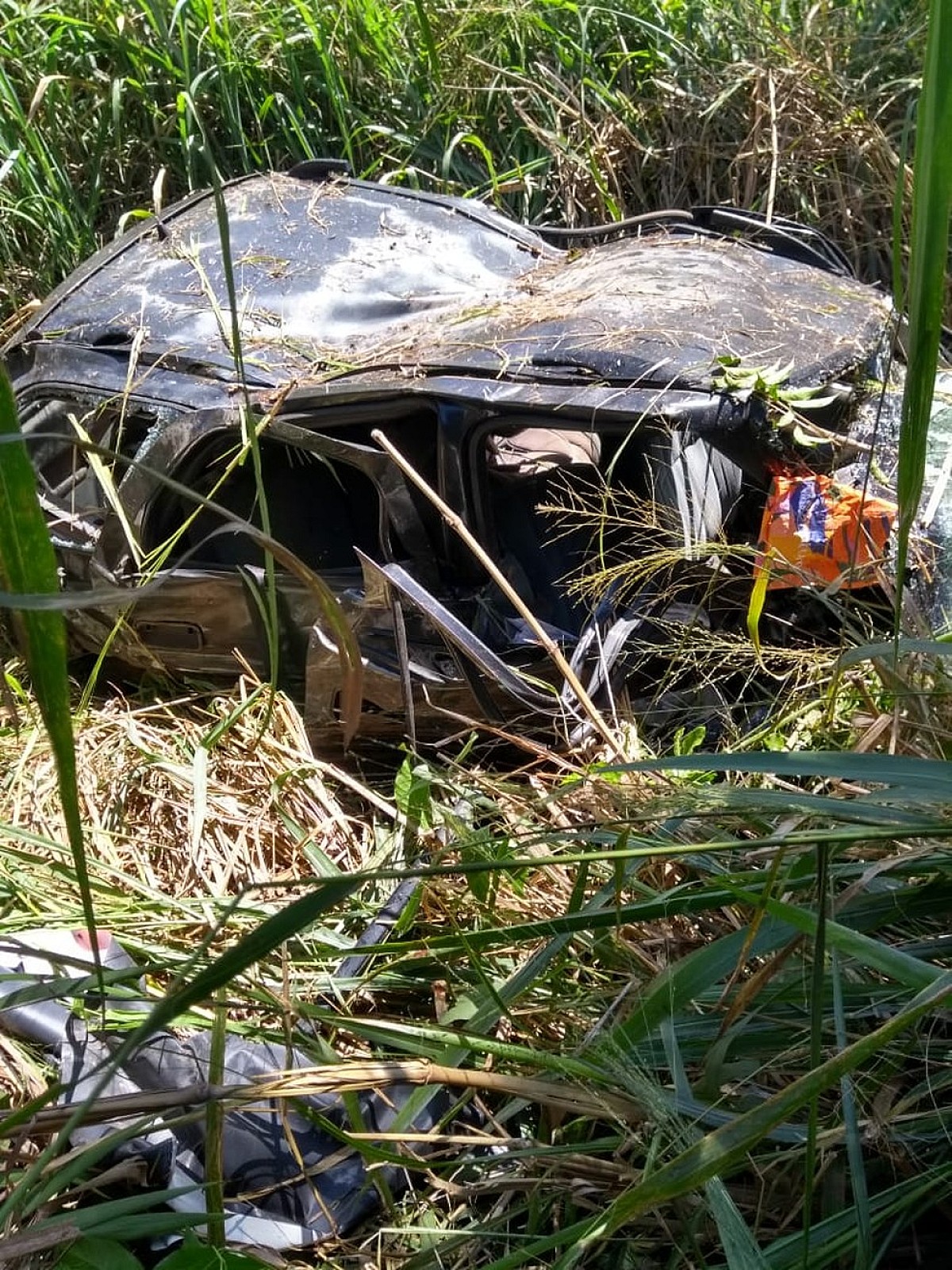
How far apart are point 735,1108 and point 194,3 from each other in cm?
513

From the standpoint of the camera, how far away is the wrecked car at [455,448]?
8.24 ft

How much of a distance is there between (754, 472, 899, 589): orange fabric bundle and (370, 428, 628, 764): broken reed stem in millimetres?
416

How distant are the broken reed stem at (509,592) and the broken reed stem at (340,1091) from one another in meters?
0.80

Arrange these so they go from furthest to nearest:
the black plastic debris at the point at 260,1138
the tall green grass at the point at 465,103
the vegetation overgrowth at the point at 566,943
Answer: the tall green grass at the point at 465,103
the black plastic debris at the point at 260,1138
the vegetation overgrowth at the point at 566,943

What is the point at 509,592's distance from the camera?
2439 mm

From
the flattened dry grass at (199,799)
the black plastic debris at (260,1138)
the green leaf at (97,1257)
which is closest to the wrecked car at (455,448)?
the flattened dry grass at (199,799)

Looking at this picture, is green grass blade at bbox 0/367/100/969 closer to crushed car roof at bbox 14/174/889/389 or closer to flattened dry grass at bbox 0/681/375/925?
flattened dry grass at bbox 0/681/375/925

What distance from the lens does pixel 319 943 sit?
6.93 feet

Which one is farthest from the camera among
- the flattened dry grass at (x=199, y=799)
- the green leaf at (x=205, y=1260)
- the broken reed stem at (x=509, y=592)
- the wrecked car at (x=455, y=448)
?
the flattened dry grass at (x=199, y=799)

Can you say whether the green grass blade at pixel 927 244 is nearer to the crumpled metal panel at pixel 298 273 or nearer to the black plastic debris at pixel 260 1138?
the black plastic debris at pixel 260 1138

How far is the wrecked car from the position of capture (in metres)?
2.51

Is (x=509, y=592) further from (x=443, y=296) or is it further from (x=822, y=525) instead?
(x=443, y=296)

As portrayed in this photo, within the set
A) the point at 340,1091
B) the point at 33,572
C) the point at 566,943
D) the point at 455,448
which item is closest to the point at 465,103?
the point at 455,448

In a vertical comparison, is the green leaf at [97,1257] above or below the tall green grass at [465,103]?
below
